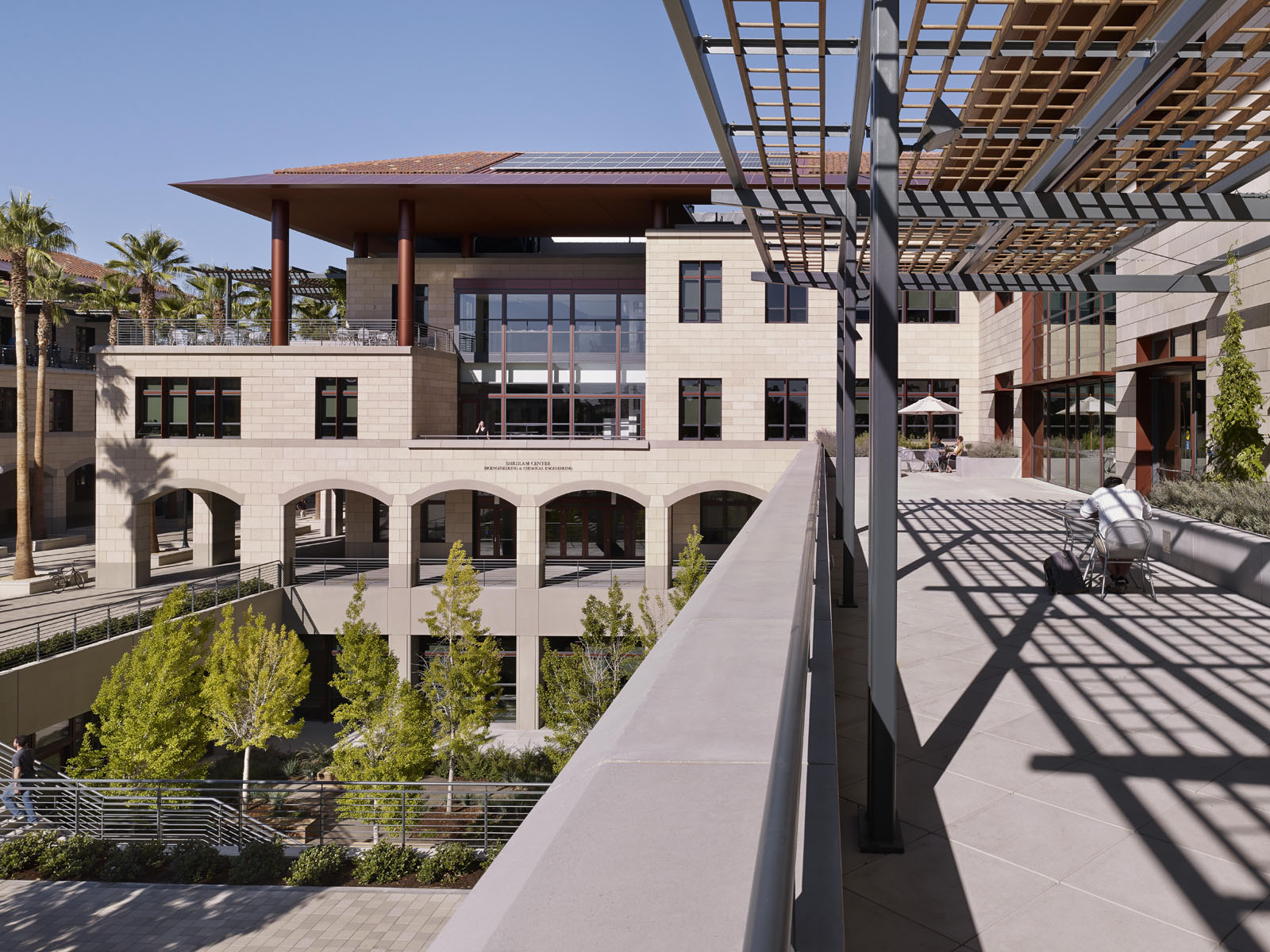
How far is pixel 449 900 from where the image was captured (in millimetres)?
16000

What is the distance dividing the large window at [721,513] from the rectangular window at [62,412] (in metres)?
35.7

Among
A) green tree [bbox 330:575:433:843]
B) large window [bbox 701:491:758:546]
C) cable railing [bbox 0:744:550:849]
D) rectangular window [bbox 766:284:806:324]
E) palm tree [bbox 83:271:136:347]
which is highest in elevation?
palm tree [bbox 83:271:136:347]

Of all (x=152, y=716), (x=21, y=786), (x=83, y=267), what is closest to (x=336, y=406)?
(x=152, y=716)

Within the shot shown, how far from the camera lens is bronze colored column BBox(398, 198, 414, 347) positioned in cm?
3416

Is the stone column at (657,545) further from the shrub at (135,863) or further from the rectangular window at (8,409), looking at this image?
the rectangular window at (8,409)

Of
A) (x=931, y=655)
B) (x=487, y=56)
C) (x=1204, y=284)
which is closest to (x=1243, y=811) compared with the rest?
(x=931, y=655)

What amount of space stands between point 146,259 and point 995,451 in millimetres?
36454

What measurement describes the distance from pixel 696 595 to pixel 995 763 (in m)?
3.46

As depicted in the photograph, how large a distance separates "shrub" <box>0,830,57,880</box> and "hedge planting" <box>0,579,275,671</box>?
561cm

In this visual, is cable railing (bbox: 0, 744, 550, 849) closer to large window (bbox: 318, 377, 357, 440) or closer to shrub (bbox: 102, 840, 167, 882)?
shrub (bbox: 102, 840, 167, 882)

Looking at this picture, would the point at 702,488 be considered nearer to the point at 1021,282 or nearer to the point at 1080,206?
the point at 1021,282

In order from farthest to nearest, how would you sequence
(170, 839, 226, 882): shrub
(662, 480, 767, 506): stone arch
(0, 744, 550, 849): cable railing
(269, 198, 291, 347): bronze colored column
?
(269, 198, 291, 347): bronze colored column, (662, 480, 767, 506): stone arch, (0, 744, 550, 849): cable railing, (170, 839, 226, 882): shrub

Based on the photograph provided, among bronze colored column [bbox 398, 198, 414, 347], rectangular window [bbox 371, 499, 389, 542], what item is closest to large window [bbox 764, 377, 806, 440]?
bronze colored column [bbox 398, 198, 414, 347]

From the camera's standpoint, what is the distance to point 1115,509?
9.75 meters
